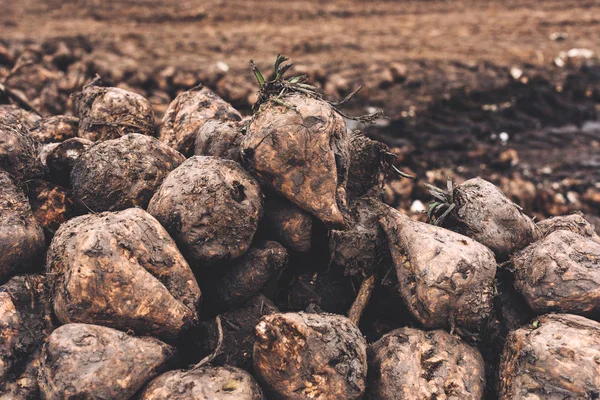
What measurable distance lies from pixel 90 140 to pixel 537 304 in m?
3.04

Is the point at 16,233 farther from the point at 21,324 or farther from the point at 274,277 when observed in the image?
the point at 274,277

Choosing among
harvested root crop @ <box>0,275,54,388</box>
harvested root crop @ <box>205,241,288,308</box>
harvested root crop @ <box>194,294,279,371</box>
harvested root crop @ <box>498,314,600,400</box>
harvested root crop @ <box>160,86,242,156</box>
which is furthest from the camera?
harvested root crop @ <box>160,86,242,156</box>

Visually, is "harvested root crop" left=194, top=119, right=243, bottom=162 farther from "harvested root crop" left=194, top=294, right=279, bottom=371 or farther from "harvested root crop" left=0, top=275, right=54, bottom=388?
"harvested root crop" left=0, top=275, right=54, bottom=388

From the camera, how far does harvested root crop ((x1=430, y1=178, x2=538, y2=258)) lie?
335cm

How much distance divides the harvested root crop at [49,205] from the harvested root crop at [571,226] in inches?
121

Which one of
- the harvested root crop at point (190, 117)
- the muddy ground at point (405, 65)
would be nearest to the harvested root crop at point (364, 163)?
the harvested root crop at point (190, 117)

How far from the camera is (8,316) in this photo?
8.95 ft

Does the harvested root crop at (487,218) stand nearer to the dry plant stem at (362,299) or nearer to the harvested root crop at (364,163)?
the harvested root crop at (364,163)

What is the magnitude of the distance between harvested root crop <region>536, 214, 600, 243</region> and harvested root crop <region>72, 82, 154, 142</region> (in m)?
2.86

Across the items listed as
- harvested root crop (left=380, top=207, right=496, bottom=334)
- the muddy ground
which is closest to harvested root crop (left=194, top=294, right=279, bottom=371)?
harvested root crop (left=380, top=207, right=496, bottom=334)

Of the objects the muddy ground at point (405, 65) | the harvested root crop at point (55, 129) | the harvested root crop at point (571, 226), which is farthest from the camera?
the muddy ground at point (405, 65)

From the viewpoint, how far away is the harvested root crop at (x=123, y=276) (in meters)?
2.56

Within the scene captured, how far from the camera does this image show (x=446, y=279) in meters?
2.87

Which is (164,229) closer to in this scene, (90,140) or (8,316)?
(8,316)
